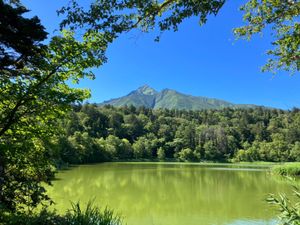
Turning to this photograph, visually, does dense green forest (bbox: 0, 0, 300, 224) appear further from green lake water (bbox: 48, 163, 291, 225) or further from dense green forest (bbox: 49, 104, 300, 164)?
dense green forest (bbox: 49, 104, 300, 164)

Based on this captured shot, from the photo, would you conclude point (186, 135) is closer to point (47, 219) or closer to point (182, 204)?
point (182, 204)

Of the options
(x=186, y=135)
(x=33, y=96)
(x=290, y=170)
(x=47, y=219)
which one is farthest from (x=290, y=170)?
(x=186, y=135)

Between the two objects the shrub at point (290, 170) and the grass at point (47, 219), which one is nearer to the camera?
the grass at point (47, 219)

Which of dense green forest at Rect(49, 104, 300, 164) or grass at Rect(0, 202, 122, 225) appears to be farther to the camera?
dense green forest at Rect(49, 104, 300, 164)

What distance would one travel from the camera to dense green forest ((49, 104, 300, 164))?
323 ft

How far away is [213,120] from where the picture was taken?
14862 centimetres

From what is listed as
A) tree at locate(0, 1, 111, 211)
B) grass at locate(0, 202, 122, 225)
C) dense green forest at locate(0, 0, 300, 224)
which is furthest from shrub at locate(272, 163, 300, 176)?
tree at locate(0, 1, 111, 211)

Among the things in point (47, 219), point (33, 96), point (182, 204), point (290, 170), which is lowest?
point (182, 204)

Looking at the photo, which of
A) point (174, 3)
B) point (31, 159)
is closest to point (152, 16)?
point (174, 3)

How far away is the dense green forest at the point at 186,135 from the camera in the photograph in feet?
323

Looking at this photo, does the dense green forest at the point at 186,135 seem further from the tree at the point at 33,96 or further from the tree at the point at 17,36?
the tree at the point at 17,36

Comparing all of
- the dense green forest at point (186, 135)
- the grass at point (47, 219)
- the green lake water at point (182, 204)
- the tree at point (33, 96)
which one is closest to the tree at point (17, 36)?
the tree at point (33, 96)

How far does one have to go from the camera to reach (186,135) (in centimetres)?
12469

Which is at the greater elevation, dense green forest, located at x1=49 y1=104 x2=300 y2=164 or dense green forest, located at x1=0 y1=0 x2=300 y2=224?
dense green forest, located at x1=49 y1=104 x2=300 y2=164
